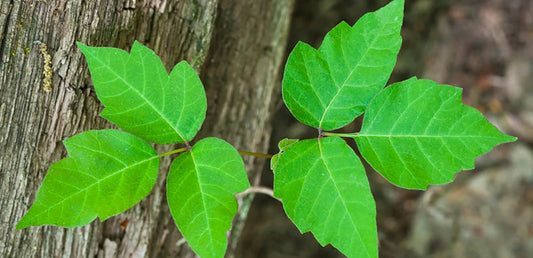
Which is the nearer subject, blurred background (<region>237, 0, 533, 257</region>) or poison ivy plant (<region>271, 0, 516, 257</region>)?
poison ivy plant (<region>271, 0, 516, 257</region>)

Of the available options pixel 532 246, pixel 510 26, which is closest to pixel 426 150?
pixel 532 246

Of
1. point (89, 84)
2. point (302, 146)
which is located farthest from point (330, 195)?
point (89, 84)

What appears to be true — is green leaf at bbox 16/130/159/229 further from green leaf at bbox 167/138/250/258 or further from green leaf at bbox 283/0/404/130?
green leaf at bbox 283/0/404/130

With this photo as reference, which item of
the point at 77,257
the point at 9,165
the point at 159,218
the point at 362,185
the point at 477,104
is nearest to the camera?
the point at 362,185

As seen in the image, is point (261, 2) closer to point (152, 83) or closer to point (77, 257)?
point (152, 83)

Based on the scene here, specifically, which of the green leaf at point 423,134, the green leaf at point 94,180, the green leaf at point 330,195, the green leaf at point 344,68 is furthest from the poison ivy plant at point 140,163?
the green leaf at point 423,134

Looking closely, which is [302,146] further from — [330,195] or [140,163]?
[140,163]

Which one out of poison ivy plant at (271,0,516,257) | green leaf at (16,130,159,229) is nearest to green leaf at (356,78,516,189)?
poison ivy plant at (271,0,516,257)
